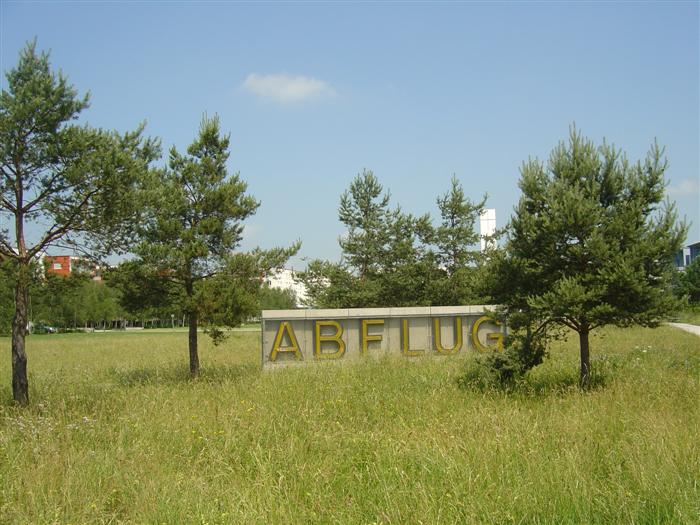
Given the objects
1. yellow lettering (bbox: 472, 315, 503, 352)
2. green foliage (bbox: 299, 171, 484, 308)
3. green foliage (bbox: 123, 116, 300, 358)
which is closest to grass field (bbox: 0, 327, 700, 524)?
green foliage (bbox: 123, 116, 300, 358)

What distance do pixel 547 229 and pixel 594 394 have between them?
9.30ft

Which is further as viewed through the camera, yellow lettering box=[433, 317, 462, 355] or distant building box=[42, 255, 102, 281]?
yellow lettering box=[433, 317, 462, 355]

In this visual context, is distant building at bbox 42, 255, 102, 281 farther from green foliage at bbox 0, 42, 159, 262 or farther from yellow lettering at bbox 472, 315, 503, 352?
yellow lettering at bbox 472, 315, 503, 352

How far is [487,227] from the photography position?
30016 millimetres

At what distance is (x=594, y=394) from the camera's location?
8.86 metres

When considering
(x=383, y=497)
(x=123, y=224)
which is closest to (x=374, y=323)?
(x=123, y=224)

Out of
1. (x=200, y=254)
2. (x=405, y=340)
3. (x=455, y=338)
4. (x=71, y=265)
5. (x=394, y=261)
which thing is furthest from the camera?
(x=394, y=261)

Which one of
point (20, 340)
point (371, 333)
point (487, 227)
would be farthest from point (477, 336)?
point (20, 340)

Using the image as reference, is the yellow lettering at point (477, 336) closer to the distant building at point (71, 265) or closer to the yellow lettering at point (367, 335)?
the yellow lettering at point (367, 335)

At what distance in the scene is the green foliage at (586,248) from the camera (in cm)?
932

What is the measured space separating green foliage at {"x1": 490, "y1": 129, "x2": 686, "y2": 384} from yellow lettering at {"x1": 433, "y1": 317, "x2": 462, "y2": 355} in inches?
306

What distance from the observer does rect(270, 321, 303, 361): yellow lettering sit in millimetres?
16672

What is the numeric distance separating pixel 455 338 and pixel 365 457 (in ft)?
42.0

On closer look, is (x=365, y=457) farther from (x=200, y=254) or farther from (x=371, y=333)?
(x=371, y=333)
